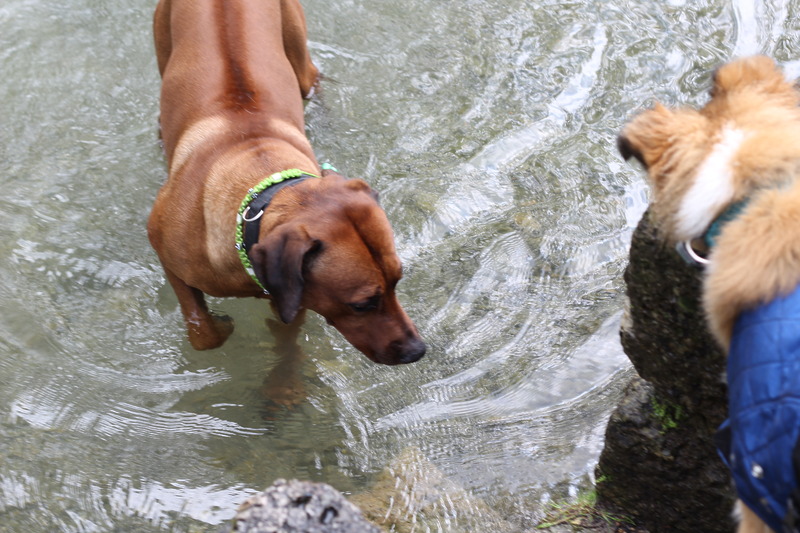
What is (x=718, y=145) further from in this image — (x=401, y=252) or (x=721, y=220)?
(x=401, y=252)

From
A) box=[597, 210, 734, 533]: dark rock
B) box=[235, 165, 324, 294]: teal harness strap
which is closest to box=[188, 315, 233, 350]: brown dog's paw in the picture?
box=[235, 165, 324, 294]: teal harness strap

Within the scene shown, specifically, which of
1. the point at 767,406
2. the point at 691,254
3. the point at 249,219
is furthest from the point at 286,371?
the point at 767,406

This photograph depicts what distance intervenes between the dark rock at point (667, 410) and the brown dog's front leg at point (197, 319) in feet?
7.85

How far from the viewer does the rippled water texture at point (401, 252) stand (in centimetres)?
428

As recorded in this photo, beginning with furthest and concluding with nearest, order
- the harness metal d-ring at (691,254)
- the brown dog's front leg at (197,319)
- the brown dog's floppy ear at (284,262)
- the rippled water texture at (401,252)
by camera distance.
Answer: the brown dog's front leg at (197,319) → the rippled water texture at (401,252) → the brown dog's floppy ear at (284,262) → the harness metal d-ring at (691,254)

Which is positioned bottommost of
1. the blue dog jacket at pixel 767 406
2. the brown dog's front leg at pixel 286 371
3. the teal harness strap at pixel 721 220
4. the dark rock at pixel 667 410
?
the brown dog's front leg at pixel 286 371

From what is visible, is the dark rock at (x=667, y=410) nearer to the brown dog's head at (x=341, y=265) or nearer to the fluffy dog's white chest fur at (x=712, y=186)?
the fluffy dog's white chest fur at (x=712, y=186)

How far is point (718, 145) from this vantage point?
2564 mm

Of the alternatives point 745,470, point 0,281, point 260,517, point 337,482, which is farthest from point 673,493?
point 0,281

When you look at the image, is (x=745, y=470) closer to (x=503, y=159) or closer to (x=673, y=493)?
(x=673, y=493)

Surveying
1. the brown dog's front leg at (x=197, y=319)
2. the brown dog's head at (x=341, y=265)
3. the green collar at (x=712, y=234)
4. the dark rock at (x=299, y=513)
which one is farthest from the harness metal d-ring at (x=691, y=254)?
the brown dog's front leg at (x=197, y=319)

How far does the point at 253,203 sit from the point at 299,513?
1964 mm

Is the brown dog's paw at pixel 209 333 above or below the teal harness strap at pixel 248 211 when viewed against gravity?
below

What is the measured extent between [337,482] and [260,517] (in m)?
1.75
